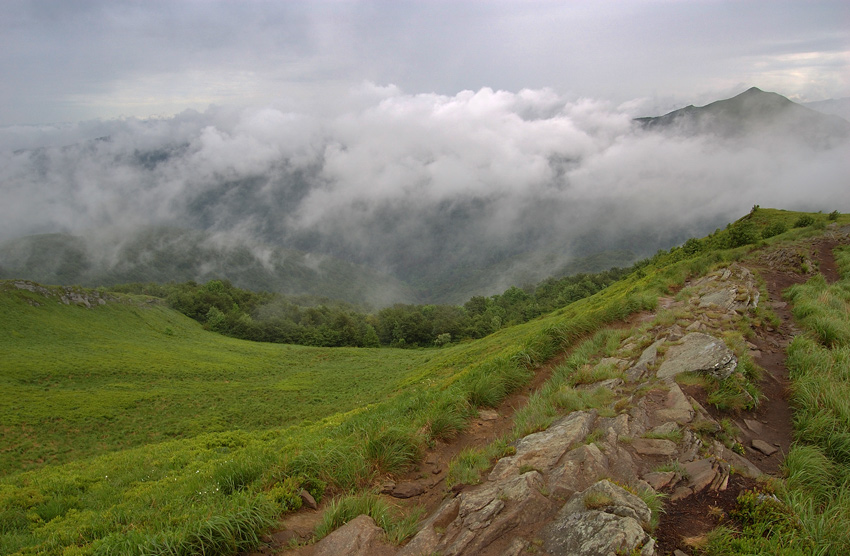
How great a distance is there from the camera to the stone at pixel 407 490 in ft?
23.6

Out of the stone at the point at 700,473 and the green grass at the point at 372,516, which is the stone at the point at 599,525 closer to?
the stone at the point at 700,473

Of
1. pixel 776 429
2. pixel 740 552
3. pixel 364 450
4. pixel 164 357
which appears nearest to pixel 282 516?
pixel 364 450

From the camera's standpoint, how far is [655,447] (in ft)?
22.3

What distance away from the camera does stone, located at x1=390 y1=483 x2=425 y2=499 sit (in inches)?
284

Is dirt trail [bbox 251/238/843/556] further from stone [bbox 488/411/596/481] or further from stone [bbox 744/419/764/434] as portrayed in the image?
stone [bbox 488/411/596/481]

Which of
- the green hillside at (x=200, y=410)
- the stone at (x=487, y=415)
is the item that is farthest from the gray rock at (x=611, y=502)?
the stone at (x=487, y=415)

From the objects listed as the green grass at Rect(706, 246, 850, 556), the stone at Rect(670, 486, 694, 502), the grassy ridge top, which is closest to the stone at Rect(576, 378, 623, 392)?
the green grass at Rect(706, 246, 850, 556)

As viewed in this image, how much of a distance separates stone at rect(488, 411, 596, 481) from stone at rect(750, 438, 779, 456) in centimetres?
250

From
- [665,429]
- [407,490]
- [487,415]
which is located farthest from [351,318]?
[665,429]

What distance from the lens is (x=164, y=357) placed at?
56719 millimetres

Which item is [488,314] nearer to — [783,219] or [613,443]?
[783,219]

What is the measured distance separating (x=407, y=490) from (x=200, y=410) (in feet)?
125

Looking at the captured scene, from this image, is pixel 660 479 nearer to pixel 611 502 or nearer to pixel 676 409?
pixel 611 502

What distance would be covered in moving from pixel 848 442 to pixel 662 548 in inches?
155
